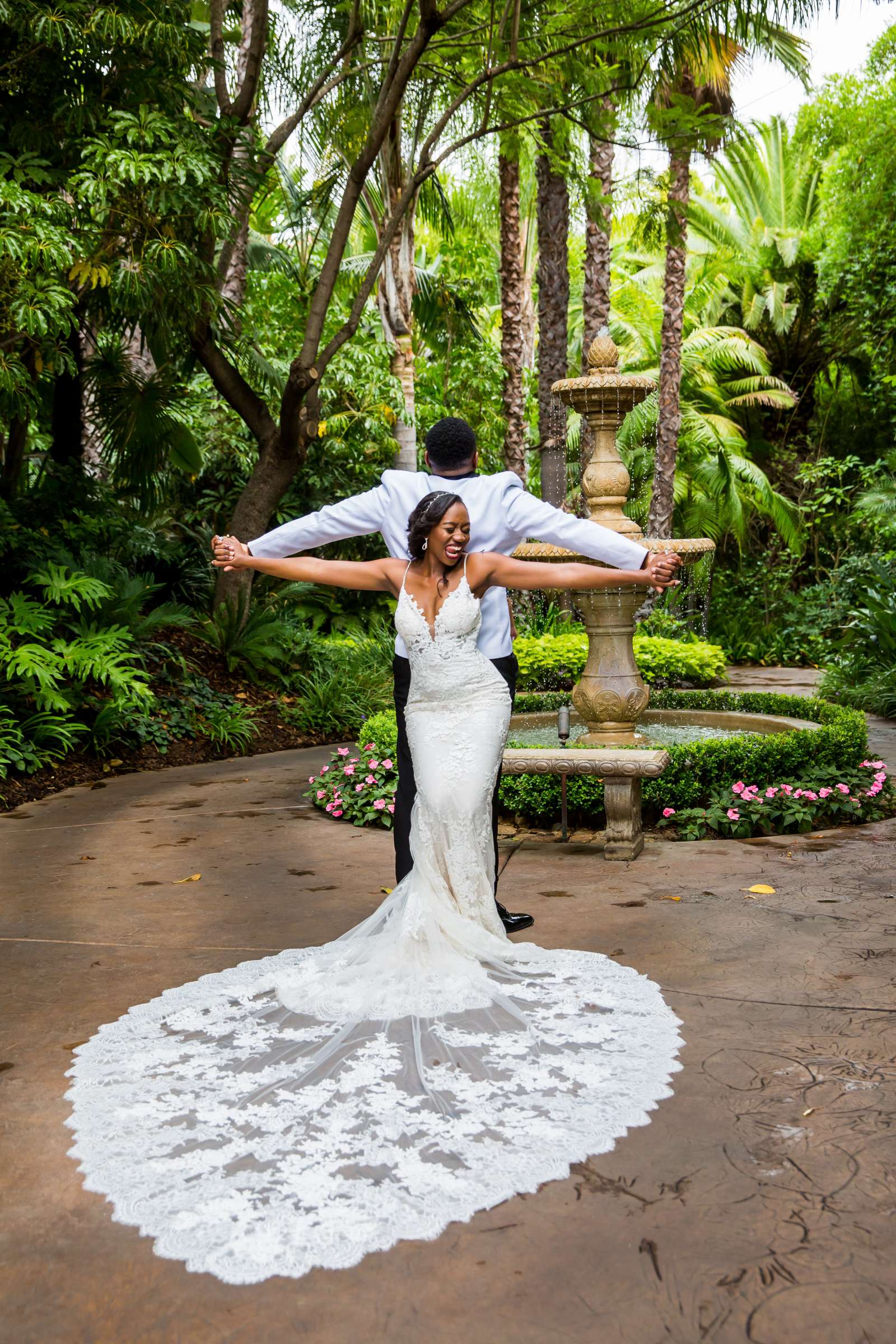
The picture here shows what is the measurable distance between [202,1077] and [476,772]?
1.56 metres

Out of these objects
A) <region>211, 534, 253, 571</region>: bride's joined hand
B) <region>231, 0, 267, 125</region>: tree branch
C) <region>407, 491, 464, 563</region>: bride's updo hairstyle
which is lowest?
<region>211, 534, 253, 571</region>: bride's joined hand

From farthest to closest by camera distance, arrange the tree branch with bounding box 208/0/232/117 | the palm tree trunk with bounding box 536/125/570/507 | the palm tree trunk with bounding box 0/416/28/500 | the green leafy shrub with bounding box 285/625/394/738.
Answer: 1. the palm tree trunk with bounding box 536/125/570/507
2. the green leafy shrub with bounding box 285/625/394/738
3. the palm tree trunk with bounding box 0/416/28/500
4. the tree branch with bounding box 208/0/232/117

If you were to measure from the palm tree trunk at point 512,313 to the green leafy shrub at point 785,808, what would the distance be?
8911mm

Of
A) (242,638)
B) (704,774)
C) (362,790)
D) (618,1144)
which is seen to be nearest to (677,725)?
(704,774)

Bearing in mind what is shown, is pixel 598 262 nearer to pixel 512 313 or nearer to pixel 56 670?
pixel 512 313

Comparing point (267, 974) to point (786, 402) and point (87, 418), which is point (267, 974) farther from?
point (786, 402)

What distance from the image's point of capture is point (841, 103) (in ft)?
62.6

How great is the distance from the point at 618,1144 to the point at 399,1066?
29.5 inches

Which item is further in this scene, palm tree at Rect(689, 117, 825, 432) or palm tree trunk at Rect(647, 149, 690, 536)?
palm tree at Rect(689, 117, 825, 432)

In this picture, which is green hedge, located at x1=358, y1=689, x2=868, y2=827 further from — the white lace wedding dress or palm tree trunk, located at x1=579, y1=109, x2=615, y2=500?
palm tree trunk, located at x1=579, y1=109, x2=615, y2=500

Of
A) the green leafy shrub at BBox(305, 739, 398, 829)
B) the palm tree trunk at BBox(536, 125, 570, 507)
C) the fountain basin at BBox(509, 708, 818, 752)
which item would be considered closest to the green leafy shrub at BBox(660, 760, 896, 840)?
the fountain basin at BBox(509, 708, 818, 752)

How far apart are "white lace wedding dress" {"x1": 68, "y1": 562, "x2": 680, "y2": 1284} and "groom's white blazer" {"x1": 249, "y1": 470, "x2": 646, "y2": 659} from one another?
299 mm

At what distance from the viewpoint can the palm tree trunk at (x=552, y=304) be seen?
1453 cm

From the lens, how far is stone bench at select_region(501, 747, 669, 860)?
6492 millimetres
